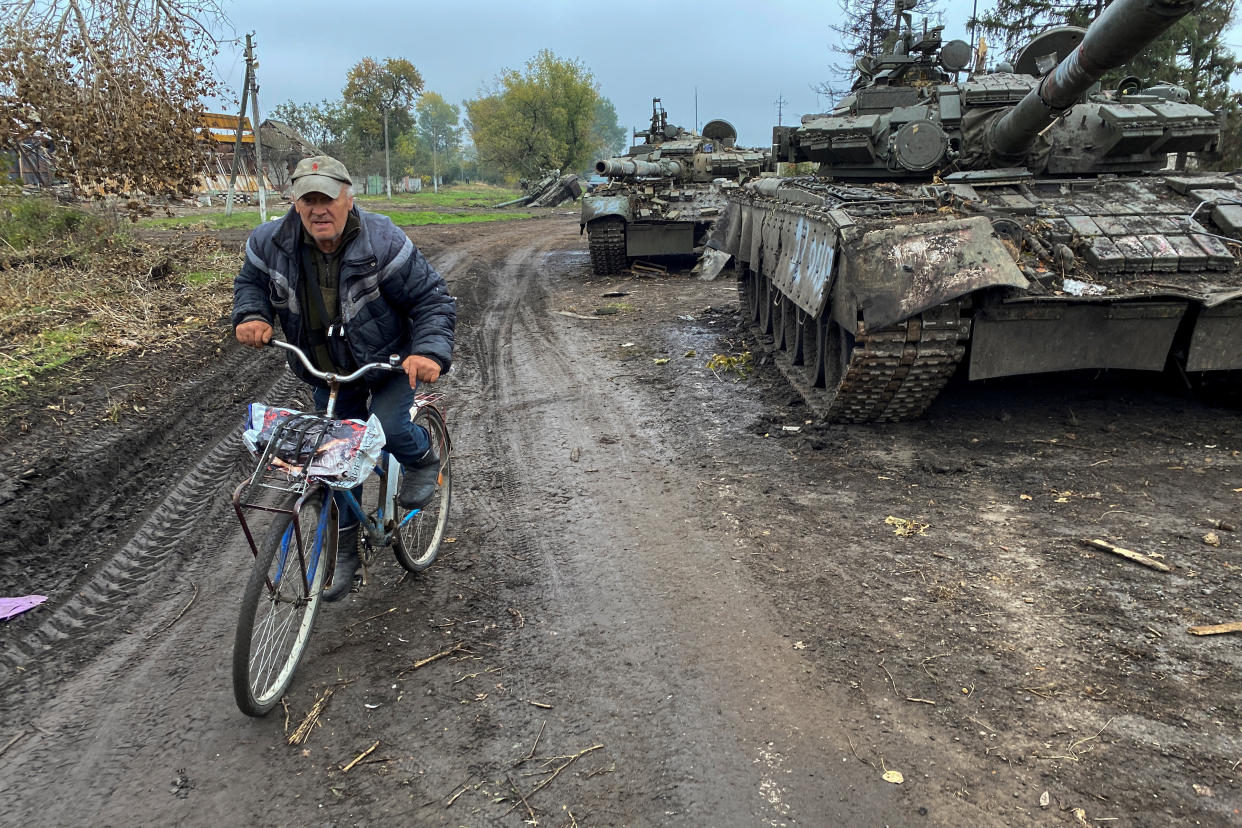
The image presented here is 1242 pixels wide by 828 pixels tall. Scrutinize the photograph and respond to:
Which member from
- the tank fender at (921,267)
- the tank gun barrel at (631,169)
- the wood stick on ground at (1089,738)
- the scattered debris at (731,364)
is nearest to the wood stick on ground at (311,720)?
the wood stick on ground at (1089,738)

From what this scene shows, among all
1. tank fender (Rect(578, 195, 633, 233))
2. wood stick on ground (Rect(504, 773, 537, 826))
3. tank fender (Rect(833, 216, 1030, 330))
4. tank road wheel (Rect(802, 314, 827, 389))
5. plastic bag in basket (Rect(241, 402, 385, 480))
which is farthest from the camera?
tank fender (Rect(578, 195, 633, 233))

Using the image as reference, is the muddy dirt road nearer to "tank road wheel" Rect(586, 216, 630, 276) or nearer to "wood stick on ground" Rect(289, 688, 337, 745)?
"wood stick on ground" Rect(289, 688, 337, 745)

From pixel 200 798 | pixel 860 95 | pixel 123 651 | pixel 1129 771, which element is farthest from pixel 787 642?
pixel 860 95

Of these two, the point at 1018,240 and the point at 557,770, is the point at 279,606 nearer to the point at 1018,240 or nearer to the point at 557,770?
the point at 557,770

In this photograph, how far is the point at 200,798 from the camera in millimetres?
A: 2547

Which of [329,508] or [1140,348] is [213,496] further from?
[1140,348]

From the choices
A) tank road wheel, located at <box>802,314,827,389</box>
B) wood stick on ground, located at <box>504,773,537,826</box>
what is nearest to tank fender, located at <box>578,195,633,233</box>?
tank road wheel, located at <box>802,314,827,389</box>

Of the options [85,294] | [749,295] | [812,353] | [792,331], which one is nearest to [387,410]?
[812,353]

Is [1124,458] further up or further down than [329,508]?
further down

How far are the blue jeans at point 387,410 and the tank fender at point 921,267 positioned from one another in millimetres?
2851

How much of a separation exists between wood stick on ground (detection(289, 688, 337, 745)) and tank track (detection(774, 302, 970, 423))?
3.55 metres

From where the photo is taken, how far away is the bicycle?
9.09 feet

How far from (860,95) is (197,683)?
749cm

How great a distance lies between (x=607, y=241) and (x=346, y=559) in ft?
35.8
